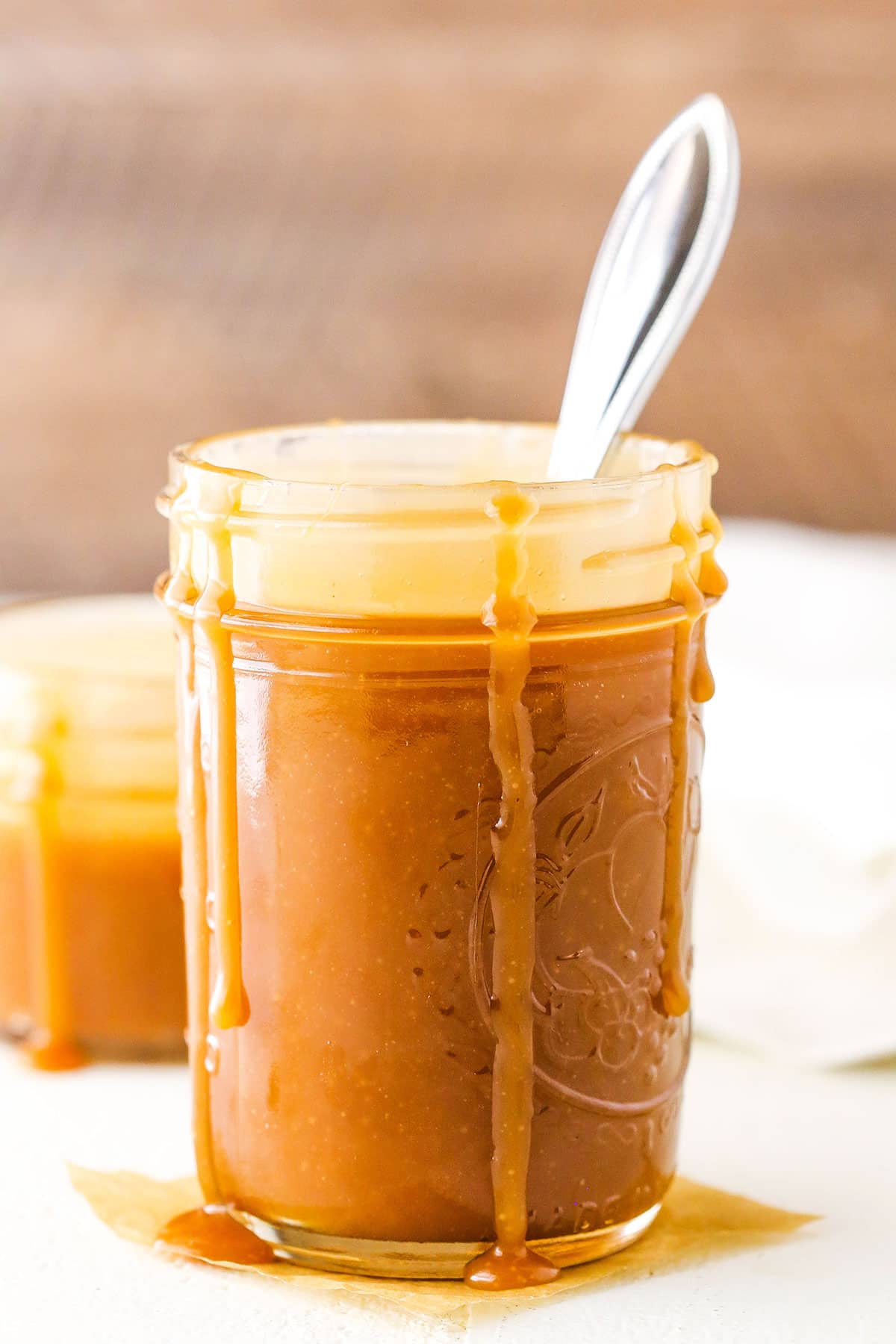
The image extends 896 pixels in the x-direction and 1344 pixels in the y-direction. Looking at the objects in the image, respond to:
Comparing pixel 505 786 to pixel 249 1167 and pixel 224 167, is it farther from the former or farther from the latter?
pixel 224 167

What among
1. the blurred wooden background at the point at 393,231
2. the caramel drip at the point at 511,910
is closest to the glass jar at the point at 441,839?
the caramel drip at the point at 511,910

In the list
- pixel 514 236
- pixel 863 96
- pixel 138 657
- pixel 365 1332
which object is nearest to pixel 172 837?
pixel 138 657

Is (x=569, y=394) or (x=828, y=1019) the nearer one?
(x=569, y=394)

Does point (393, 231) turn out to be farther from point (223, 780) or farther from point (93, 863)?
point (223, 780)

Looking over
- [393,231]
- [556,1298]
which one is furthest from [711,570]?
[393,231]

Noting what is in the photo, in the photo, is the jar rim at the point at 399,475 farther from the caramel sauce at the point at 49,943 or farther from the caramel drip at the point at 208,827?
the caramel sauce at the point at 49,943

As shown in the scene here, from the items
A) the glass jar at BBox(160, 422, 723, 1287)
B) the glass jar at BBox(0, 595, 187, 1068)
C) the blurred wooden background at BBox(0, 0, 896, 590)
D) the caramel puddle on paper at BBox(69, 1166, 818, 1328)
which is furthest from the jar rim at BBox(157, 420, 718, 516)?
the blurred wooden background at BBox(0, 0, 896, 590)

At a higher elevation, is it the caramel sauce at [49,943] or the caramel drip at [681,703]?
the caramel drip at [681,703]
